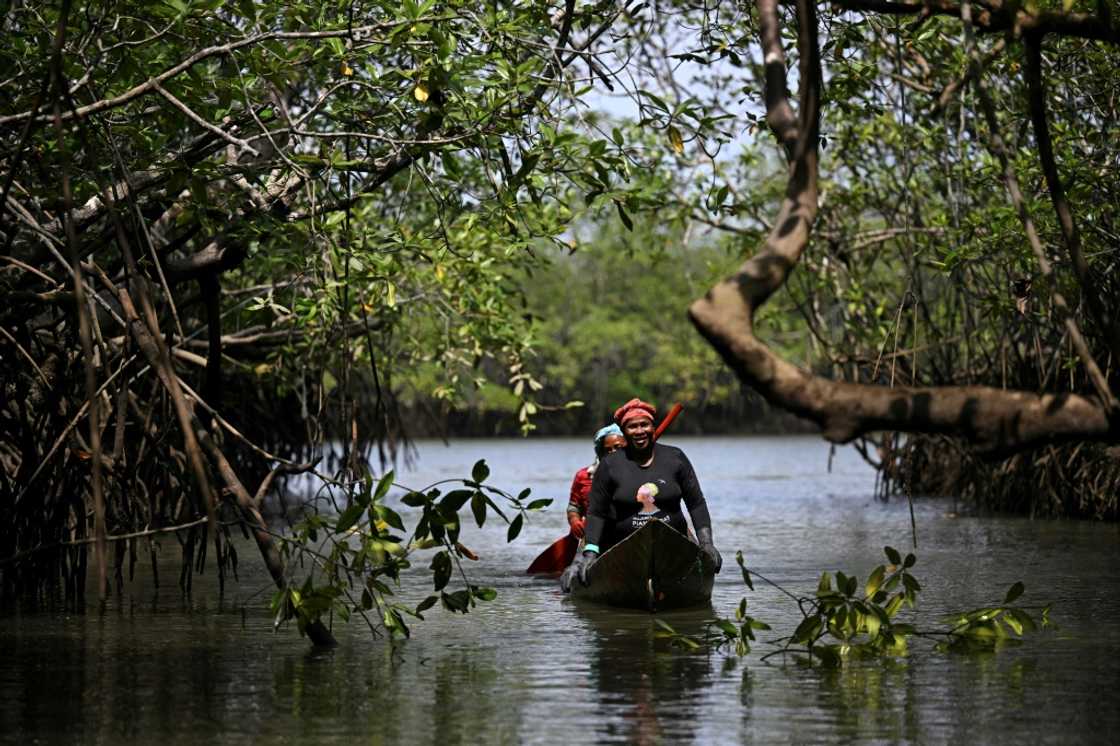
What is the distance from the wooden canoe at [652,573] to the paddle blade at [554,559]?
2.30 meters

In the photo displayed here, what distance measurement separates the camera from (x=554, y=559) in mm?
13695

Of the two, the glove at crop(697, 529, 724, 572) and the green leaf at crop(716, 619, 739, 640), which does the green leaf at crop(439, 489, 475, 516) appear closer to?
the green leaf at crop(716, 619, 739, 640)

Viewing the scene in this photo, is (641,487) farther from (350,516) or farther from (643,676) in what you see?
(350,516)

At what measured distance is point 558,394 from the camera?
65938 millimetres

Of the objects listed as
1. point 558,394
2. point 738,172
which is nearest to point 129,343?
point 738,172

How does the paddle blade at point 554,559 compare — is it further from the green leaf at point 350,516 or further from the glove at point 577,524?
the green leaf at point 350,516

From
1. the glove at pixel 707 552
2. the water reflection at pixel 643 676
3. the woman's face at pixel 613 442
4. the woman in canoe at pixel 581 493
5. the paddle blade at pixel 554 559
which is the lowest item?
the water reflection at pixel 643 676

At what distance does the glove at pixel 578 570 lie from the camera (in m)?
10.9

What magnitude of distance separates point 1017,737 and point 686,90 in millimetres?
12751

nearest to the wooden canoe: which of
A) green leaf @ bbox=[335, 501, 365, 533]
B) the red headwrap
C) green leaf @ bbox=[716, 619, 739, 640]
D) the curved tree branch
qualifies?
the red headwrap

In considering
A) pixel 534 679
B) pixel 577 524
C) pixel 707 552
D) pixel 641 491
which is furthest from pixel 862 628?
pixel 577 524

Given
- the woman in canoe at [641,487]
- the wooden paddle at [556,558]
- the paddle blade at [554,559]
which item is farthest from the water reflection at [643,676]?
the paddle blade at [554,559]

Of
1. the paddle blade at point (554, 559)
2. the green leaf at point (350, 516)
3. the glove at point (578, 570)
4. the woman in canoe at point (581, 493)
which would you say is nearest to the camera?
the green leaf at point (350, 516)

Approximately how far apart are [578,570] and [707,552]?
1058 mm
